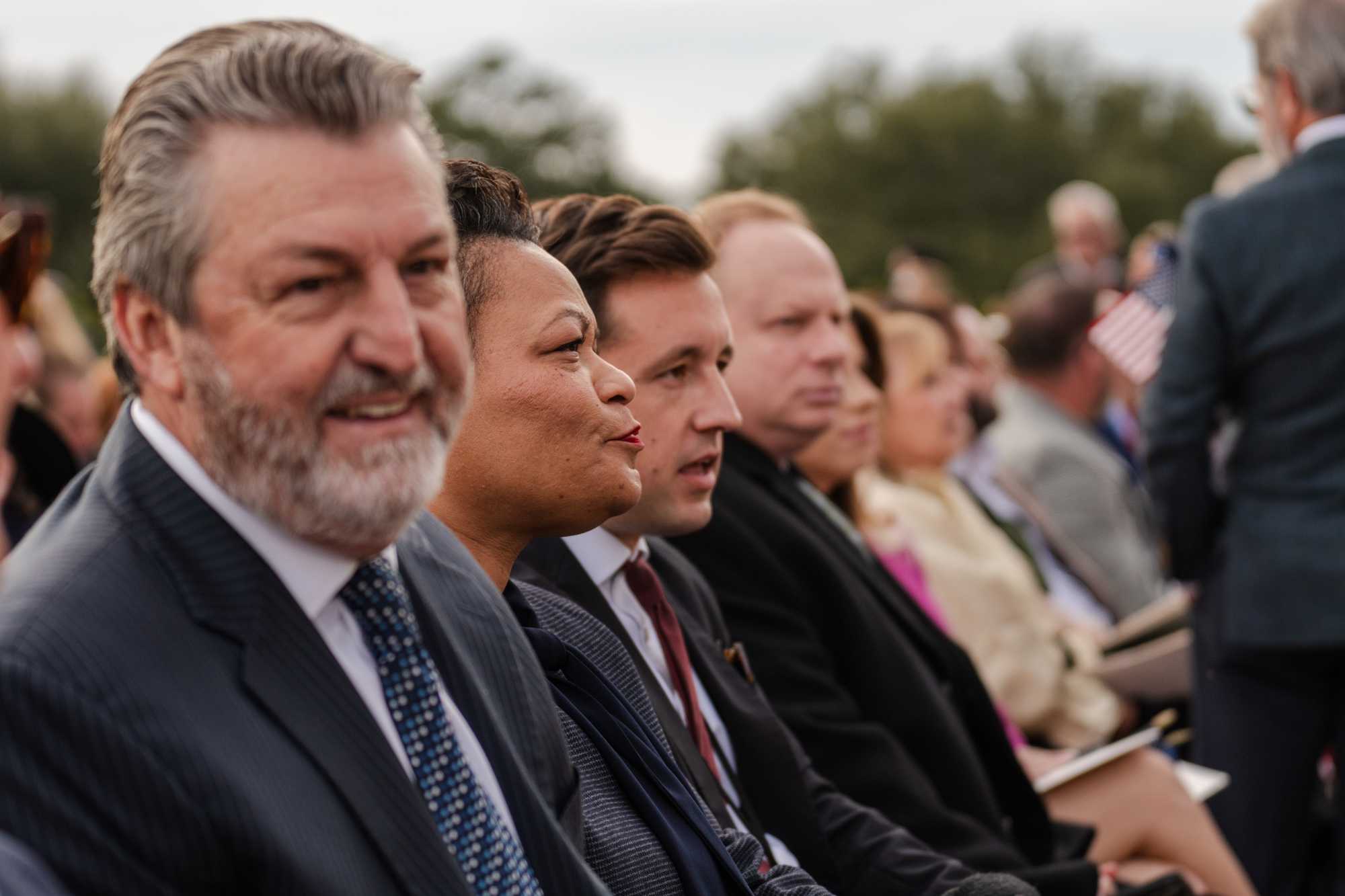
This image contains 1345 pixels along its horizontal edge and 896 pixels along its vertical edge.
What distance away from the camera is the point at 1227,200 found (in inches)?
177

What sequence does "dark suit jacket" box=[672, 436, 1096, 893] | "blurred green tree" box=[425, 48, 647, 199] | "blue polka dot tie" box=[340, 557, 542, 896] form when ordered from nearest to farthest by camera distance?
"blue polka dot tie" box=[340, 557, 542, 896] → "dark suit jacket" box=[672, 436, 1096, 893] → "blurred green tree" box=[425, 48, 647, 199]

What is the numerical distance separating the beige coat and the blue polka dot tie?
126 inches

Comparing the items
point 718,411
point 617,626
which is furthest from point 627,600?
point 718,411

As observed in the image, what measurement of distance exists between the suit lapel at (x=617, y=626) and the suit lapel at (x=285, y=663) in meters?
1.00

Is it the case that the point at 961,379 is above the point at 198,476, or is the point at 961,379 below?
below

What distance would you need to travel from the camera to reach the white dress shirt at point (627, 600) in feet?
8.99

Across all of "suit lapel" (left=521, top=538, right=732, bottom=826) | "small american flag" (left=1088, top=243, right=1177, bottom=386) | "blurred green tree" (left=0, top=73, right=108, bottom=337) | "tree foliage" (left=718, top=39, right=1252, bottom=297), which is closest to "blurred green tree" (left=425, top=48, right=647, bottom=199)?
"tree foliage" (left=718, top=39, right=1252, bottom=297)

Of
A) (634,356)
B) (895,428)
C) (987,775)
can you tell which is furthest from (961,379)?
(634,356)

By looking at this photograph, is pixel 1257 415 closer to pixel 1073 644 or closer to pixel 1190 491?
pixel 1190 491

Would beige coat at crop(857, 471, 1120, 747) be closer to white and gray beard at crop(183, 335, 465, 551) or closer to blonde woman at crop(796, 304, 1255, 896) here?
blonde woman at crop(796, 304, 1255, 896)

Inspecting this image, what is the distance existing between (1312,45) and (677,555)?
2.59 m

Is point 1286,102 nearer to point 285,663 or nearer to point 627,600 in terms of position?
point 627,600

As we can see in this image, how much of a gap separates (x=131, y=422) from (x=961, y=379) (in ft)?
14.6

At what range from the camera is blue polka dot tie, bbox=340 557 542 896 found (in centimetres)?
168
